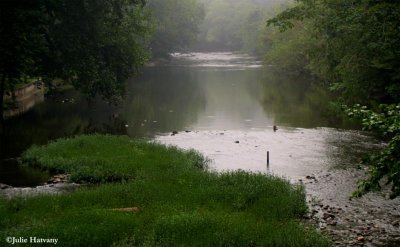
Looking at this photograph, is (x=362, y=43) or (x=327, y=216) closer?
(x=327, y=216)

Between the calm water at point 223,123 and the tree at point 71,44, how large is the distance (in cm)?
467

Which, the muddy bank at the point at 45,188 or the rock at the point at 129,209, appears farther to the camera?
the muddy bank at the point at 45,188

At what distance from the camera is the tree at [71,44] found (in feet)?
93.8

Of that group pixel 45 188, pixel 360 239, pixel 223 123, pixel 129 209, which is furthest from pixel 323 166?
pixel 223 123

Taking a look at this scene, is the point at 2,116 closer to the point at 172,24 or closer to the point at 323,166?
the point at 323,166

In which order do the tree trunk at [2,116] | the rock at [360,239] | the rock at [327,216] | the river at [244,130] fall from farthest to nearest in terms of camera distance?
1. the tree trunk at [2,116]
2. the river at [244,130]
3. the rock at [327,216]
4. the rock at [360,239]

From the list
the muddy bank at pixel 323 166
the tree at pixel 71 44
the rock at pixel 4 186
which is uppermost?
the tree at pixel 71 44

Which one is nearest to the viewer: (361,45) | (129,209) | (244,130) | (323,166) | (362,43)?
(129,209)

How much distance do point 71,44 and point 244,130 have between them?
16.1 metres

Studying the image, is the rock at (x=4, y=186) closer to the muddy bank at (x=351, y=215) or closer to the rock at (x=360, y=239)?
the muddy bank at (x=351, y=215)

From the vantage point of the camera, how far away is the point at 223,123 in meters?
45.6

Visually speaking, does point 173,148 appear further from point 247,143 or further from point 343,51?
point 343,51

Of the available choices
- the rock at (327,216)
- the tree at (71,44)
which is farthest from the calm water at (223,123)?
the rock at (327,216)

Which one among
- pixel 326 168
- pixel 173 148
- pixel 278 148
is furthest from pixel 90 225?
pixel 278 148
